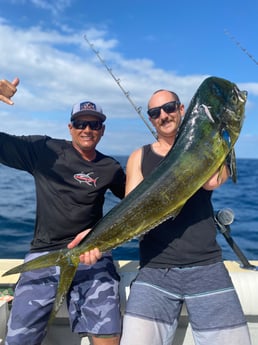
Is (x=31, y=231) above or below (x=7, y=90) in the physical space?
below

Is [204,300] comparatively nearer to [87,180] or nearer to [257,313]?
[257,313]

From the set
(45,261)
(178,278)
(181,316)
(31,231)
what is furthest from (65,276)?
(31,231)

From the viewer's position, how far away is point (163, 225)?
275 cm

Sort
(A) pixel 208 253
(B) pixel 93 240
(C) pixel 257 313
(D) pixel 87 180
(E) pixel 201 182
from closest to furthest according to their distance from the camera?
(E) pixel 201 182 → (B) pixel 93 240 → (A) pixel 208 253 → (C) pixel 257 313 → (D) pixel 87 180

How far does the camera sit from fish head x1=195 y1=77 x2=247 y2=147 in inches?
86.4

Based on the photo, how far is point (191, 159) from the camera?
2.18 m

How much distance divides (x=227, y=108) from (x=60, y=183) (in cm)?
163

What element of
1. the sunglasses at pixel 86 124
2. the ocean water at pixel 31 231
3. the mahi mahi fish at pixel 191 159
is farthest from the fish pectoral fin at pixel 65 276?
the ocean water at pixel 31 231

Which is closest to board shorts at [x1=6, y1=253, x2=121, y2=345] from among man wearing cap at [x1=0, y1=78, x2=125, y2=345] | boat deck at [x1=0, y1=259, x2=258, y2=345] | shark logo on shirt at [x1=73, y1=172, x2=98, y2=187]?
man wearing cap at [x1=0, y1=78, x2=125, y2=345]

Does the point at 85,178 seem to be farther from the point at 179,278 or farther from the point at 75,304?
the point at 179,278

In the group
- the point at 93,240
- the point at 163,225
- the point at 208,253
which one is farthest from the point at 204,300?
the point at 93,240

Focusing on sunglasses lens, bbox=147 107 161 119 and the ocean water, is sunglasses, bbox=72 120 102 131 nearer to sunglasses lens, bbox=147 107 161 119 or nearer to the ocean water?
sunglasses lens, bbox=147 107 161 119

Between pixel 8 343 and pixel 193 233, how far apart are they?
5.10ft

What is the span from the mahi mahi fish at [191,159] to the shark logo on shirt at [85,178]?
859mm
